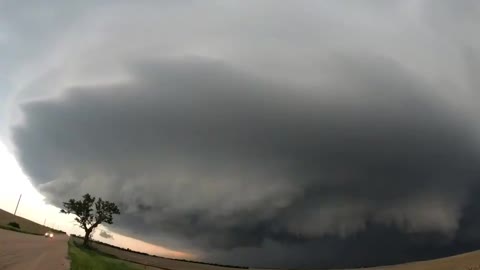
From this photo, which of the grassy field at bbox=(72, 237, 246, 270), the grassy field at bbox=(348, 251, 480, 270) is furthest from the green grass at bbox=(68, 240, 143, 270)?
the grassy field at bbox=(348, 251, 480, 270)

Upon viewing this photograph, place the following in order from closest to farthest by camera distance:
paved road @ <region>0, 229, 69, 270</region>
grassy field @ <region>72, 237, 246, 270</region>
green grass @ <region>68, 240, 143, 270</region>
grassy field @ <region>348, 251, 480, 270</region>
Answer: paved road @ <region>0, 229, 69, 270</region> < green grass @ <region>68, 240, 143, 270</region> < grassy field @ <region>348, 251, 480, 270</region> < grassy field @ <region>72, 237, 246, 270</region>

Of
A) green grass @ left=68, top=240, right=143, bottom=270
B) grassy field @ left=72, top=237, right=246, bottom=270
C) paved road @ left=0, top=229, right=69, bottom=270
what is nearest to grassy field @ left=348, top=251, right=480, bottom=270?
grassy field @ left=72, top=237, right=246, bottom=270

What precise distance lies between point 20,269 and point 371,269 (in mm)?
141148

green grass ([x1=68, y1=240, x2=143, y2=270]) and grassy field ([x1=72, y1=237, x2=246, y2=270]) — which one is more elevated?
grassy field ([x1=72, y1=237, x2=246, y2=270])

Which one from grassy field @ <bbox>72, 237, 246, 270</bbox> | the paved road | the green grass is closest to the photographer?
the paved road

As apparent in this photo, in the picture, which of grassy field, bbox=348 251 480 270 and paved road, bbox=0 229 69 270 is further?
grassy field, bbox=348 251 480 270

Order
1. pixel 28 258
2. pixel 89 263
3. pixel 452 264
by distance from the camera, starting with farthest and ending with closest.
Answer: pixel 452 264 < pixel 89 263 < pixel 28 258

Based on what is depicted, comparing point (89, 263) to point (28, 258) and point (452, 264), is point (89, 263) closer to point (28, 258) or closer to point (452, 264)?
point (28, 258)

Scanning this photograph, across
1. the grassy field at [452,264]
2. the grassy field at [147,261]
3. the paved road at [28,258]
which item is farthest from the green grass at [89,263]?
the grassy field at [452,264]

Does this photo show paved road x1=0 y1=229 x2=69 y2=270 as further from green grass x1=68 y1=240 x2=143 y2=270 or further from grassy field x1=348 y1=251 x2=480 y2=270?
grassy field x1=348 y1=251 x2=480 y2=270

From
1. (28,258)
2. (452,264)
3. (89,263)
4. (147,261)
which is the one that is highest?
(452,264)

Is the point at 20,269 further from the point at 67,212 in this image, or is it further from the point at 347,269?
the point at 347,269

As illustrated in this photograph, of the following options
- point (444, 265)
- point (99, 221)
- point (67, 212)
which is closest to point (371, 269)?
point (444, 265)

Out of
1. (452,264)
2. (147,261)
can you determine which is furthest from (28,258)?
(147,261)
